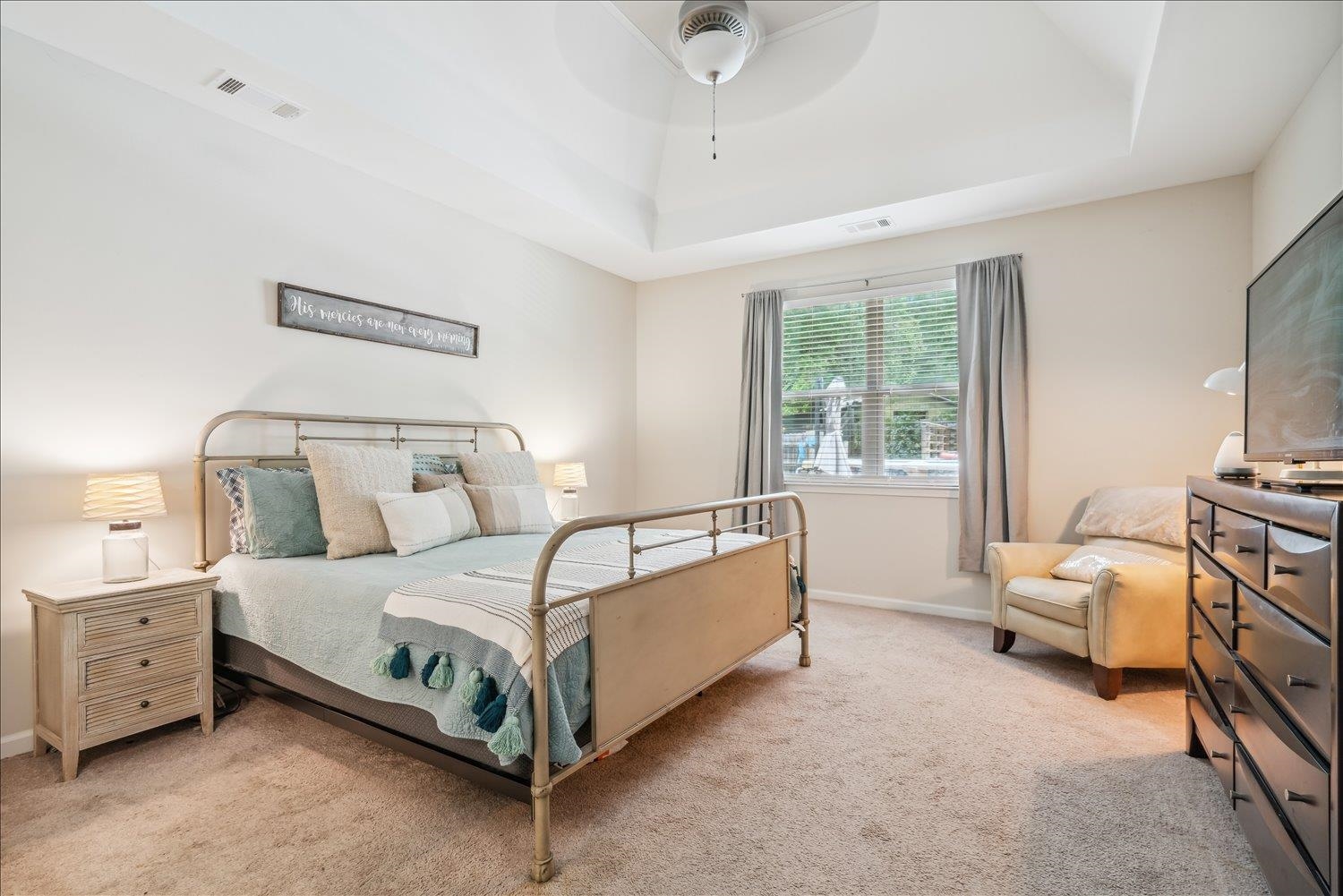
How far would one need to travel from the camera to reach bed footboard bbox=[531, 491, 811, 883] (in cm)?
169

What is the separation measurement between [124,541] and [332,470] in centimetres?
75

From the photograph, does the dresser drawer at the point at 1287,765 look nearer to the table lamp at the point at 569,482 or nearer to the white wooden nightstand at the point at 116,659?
the white wooden nightstand at the point at 116,659

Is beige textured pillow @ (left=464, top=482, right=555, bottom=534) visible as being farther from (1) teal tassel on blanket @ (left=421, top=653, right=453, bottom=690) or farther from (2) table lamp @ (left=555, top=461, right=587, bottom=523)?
(1) teal tassel on blanket @ (left=421, top=653, right=453, bottom=690)

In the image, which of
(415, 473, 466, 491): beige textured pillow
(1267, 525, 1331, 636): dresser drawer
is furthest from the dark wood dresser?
(415, 473, 466, 491): beige textured pillow

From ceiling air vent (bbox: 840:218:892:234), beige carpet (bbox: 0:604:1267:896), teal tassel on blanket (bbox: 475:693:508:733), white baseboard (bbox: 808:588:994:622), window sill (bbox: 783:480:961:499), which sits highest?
ceiling air vent (bbox: 840:218:892:234)

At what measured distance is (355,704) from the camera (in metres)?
2.18

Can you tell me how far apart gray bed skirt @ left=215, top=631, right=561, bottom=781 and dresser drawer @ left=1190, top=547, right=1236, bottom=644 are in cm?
181

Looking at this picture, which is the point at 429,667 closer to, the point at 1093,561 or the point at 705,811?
the point at 705,811

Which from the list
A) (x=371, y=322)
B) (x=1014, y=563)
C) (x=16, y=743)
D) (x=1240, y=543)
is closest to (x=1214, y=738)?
(x=1240, y=543)

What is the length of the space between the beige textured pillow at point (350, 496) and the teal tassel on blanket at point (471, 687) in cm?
127

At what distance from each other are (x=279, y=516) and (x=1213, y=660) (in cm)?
343

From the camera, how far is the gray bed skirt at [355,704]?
5.99ft

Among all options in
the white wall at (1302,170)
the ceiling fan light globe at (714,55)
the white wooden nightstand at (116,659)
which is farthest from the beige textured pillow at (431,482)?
the white wall at (1302,170)

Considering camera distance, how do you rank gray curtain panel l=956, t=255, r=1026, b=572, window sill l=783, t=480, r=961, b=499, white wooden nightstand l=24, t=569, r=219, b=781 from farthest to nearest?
window sill l=783, t=480, r=961, b=499, gray curtain panel l=956, t=255, r=1026, b=572, white wooden nightstand l=24, t=569, r=219, b=781
